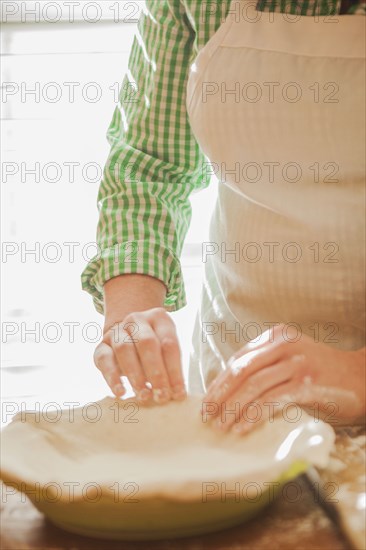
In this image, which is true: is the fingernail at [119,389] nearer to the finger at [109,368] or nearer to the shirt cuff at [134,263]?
the finger at [109,368]

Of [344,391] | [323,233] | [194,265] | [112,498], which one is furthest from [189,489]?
[194,265]

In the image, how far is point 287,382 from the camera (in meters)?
0.75

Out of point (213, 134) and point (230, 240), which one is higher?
point (213, 134)

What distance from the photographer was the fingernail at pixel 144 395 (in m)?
0.73

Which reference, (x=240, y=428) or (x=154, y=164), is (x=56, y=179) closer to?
(x=154, y=164)

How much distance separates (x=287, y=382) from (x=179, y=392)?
0.10 metres

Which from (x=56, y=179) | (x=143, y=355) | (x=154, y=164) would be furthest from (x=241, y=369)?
(x=56, y=179)

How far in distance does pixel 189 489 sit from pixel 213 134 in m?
0.55

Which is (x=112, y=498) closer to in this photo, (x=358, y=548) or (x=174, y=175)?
(x=358, y=548)

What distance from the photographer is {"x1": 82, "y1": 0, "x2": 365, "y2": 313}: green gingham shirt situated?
1.01 meters

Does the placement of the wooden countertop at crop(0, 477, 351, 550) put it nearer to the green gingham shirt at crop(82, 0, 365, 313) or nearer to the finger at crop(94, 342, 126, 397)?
the finger at crop(94, 342, 126, 397)

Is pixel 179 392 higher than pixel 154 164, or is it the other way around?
pixel 154 164

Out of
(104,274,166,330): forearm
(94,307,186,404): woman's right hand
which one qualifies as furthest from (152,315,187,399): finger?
(104,274,166,330): forearm

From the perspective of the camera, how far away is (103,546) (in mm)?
542
